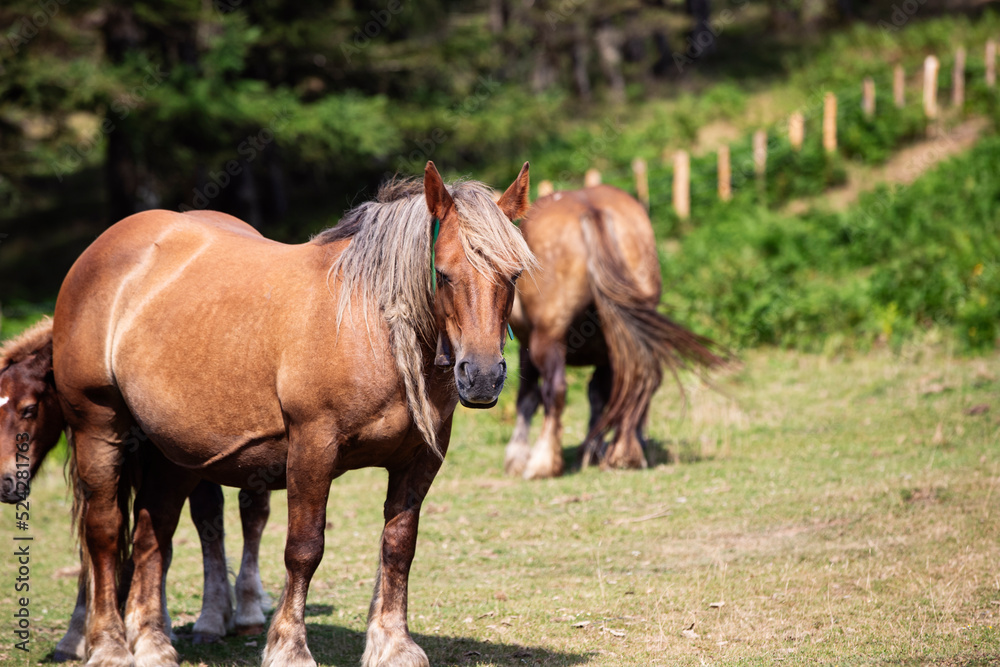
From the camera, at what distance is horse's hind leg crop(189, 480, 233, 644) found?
17.7 feet

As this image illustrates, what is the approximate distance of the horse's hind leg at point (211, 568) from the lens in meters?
5.41

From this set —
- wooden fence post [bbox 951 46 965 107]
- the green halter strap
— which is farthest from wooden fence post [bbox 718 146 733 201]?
the green halter strap

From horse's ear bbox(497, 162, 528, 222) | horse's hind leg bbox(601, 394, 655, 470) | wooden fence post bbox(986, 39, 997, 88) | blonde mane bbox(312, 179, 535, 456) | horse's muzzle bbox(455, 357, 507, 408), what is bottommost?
horse's hind leg bbox(601, 394, 655, 470)

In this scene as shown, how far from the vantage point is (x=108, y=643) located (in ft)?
15.6

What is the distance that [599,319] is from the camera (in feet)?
28.0

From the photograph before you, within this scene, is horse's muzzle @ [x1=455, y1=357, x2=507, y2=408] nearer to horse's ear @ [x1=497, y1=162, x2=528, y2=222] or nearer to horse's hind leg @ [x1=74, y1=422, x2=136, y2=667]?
horse's ear @ [x1=497, y1=162, x2=528, y2=222]

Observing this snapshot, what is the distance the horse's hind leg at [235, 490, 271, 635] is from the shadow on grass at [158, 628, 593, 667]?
0.09 metres

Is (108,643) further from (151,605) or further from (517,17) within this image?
(517,17)

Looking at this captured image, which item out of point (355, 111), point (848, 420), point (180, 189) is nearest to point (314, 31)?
point (355, 111)

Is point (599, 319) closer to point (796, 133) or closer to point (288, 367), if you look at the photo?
point (288, 367)

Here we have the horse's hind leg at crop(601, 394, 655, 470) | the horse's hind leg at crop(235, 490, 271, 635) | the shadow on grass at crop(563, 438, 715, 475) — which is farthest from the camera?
the shadow on grass at crop(563, 438, 715, 475)

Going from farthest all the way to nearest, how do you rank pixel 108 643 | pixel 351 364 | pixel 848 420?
pixel 848 420 < pixel 108 643 < pixel 351 364

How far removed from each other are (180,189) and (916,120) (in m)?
19.3

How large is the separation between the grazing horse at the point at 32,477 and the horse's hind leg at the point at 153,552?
191 millimetres
